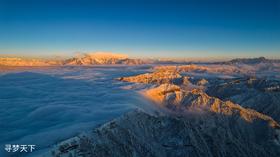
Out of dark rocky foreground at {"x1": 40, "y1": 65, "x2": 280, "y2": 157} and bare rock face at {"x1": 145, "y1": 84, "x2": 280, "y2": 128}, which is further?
bare rock face at {"x1": 145, "y1": 84, "x2": 280, "y2": 128}

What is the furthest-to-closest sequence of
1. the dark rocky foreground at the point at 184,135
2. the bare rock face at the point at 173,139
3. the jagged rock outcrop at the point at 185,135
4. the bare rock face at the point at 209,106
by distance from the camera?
the bare rock face at the point at 209,106 < the jagged rock outcrop at the point at 185,135 < the dark rocky foreground at the point at 184,135 < the bare rock face at the point at 173,139

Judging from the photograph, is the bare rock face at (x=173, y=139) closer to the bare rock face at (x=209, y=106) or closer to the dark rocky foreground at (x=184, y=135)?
the dark rocky foreground at (x=184, y=135)

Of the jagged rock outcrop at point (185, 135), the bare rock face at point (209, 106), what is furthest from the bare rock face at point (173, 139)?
the bare rock face at point (209, 106)

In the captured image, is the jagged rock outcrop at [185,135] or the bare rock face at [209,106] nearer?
the jagged rock outcrop at [185,135]

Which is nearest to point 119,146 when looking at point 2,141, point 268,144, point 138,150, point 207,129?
point 138,150

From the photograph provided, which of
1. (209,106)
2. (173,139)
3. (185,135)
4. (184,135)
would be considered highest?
(184,135)

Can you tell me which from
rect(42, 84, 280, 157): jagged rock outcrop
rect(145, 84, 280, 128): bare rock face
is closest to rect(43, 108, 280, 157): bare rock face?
rect(42, 84, 280, 157): jagged rock outcrop

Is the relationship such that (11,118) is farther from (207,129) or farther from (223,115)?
(223,115)

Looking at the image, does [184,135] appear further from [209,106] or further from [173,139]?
[209,106]

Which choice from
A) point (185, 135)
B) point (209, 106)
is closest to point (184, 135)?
point (185, 135)

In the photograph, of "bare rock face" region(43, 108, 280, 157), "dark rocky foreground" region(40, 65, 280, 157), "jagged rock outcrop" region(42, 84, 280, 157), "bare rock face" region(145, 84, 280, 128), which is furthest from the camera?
"bare rock face" region(145, 84, 280, 128)

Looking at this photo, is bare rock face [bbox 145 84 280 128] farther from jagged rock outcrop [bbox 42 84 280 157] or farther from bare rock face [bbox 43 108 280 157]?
bare rock face [bbox 43 108 280 157]
